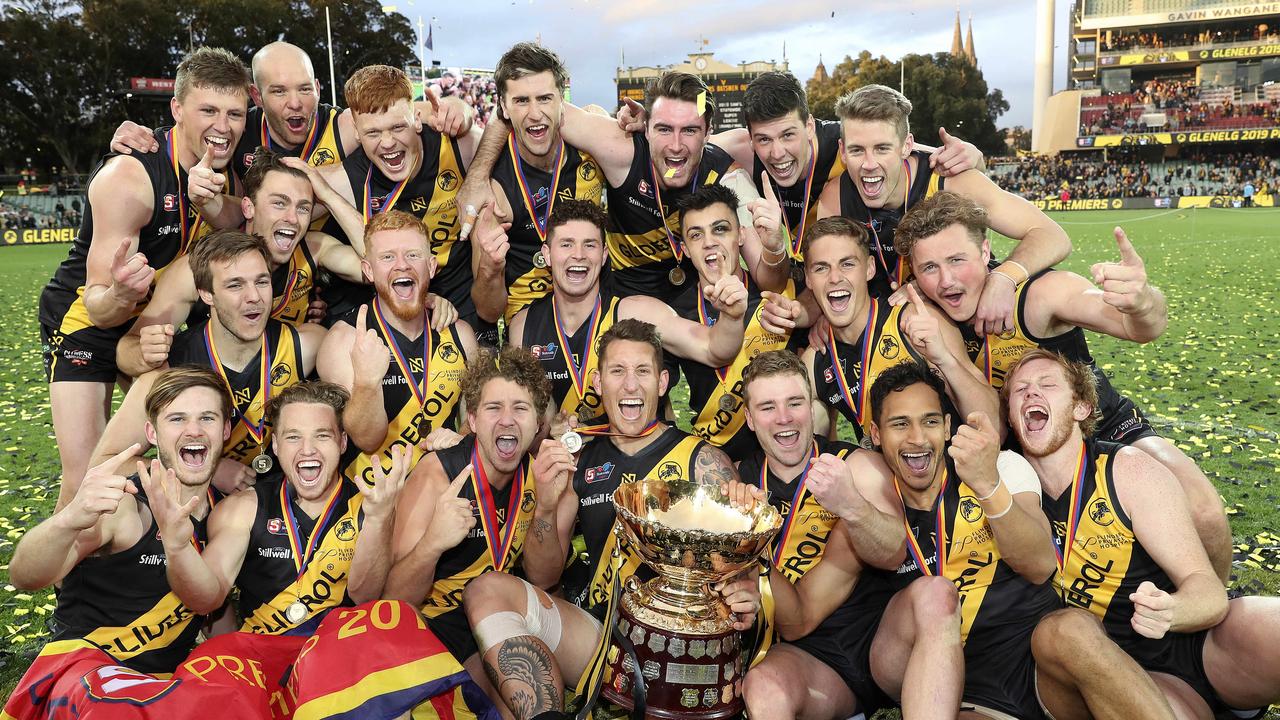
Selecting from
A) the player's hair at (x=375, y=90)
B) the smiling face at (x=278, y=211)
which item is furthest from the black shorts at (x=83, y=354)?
the player's hair at (x=375, y=90)

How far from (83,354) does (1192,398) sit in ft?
30.6

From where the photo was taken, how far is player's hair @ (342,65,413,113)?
529 cm

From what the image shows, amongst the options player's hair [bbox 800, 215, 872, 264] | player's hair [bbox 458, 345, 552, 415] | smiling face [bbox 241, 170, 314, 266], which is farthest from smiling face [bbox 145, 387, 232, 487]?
player's hair [bbox 800, 215, 872, 264]

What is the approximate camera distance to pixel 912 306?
15.0ft

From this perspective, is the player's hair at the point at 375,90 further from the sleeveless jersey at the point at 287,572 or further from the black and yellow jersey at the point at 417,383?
the sleeveless jersey at the point at 287,572

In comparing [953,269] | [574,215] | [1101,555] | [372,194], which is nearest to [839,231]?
[953,269]

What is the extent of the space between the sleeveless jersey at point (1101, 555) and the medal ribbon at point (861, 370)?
1235mm

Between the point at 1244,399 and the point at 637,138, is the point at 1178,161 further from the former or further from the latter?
the point at 637,138

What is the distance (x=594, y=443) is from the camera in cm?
448

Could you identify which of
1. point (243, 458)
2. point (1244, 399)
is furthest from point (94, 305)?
point (1244, 399)

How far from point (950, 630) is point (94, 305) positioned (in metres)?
4.48

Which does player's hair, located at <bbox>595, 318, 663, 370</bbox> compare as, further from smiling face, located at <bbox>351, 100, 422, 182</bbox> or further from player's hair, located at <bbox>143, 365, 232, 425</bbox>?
smiling face, located at <bbox>351, 100, 422, 182</bbox>

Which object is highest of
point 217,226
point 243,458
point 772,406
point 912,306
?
point 217,226

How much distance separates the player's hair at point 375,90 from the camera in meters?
5.29
